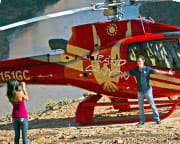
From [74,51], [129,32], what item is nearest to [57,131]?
[74,51]

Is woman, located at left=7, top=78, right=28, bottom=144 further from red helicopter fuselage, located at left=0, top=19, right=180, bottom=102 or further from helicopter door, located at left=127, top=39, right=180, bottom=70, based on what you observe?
helicopter door, located at left=127, top=39, right=180, bottom=70

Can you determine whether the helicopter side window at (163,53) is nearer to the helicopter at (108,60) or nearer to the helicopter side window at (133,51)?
the helicopter at (108,60)

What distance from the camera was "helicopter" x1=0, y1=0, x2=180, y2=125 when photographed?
590 cm

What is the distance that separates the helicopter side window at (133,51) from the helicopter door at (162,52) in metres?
0.04

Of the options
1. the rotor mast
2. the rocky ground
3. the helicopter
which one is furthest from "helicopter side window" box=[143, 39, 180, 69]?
the rocky ground

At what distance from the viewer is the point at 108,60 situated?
20.6ft

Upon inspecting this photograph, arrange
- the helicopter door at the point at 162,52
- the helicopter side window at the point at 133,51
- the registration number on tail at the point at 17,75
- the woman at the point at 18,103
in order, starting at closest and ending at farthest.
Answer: the woman at the point at 18,103, the helicopter door at the point at 162,52, the helicopter side window at the point at 133,51, the registration number on tail at the point at 17,75

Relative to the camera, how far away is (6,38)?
19.6 m

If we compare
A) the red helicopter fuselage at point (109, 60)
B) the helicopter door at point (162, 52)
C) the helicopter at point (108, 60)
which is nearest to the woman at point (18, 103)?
the helicopter at point (108, 60)

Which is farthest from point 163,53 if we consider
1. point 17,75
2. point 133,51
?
point 17,75

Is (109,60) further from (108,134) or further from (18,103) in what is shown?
(18,103)

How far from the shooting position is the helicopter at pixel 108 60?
19.4 ft

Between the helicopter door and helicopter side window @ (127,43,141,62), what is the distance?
40mm

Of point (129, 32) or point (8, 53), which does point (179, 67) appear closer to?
point (129, 32)
